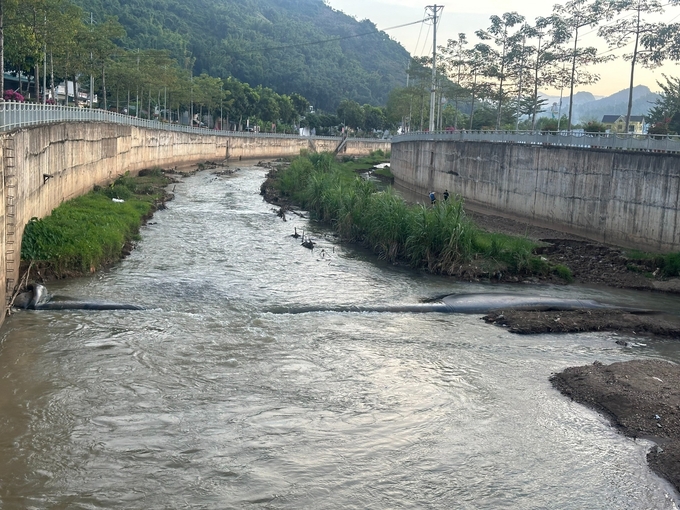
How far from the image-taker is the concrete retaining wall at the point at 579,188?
30.4m

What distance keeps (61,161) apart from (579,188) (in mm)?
24539

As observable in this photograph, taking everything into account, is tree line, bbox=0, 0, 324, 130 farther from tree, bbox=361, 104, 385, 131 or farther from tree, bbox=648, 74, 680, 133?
tree, bbox=648, 74, 680, 133

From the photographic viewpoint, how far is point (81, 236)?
84.9ft

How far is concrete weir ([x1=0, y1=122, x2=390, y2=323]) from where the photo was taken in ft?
68.4

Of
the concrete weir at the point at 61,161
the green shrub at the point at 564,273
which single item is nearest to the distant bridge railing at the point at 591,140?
the green shrub at the point at 564,273

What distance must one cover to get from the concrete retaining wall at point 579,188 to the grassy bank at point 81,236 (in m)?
21.1

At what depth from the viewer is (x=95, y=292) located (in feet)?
73.6

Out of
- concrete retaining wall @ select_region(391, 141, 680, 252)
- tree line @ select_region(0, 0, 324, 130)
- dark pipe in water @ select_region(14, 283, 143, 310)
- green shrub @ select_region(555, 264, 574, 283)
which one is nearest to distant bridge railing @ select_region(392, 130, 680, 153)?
concrete retaining wall @ select_region(391, 141, 680, 252)

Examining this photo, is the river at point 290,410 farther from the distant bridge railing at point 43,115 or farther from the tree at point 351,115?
the tree at point 351,115

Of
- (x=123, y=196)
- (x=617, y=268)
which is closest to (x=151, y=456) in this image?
(x=617, y=268)

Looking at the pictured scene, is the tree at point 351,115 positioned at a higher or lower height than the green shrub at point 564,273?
higher

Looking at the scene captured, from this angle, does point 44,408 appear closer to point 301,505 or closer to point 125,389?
point 125,389

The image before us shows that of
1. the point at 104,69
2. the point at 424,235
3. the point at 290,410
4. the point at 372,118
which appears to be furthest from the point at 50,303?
the point at 372,118

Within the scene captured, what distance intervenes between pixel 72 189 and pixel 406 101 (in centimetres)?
9197
